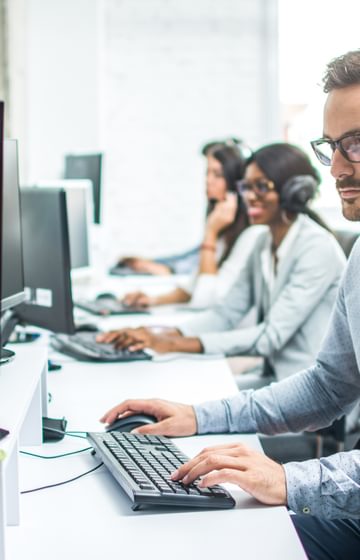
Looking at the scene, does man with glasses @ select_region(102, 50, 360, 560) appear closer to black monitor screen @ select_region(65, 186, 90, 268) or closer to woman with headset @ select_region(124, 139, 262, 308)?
black monitor screen @ select_region(65, 186, 90, 268)

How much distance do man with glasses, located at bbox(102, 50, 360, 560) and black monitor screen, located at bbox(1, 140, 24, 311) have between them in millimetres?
300

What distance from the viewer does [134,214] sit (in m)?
4.79

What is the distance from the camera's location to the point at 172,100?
187 inches

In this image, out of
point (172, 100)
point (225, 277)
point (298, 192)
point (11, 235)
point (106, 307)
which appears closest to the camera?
point (11, 235)

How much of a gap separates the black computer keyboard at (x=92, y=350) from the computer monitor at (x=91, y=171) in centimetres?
141

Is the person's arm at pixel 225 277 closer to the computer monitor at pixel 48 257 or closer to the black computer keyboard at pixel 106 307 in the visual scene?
the black computer keyboard at pixel 106 307

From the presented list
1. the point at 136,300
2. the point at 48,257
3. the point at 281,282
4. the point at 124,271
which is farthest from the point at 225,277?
the point at 48,257

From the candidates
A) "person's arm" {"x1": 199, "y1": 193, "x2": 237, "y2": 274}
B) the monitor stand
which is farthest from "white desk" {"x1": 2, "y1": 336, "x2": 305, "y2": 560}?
"person's arm" {"x1": 199, "y1": 193, "x2": 237, "y2": 274}

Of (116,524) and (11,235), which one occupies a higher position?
(11,235)

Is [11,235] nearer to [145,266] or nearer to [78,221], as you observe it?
[78,221]

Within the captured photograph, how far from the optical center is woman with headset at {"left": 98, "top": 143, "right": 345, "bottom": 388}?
2.09m

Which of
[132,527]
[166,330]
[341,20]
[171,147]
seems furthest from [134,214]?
[132,527]

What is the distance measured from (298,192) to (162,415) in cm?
105

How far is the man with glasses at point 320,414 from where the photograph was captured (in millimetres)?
1054
